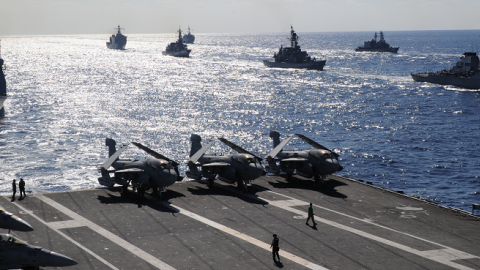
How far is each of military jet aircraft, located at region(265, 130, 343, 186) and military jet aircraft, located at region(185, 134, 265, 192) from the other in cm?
314

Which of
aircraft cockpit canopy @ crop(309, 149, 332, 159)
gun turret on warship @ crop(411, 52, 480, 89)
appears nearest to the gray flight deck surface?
aircraft cockpit canopy @ crop(309, 149, 332, 159)

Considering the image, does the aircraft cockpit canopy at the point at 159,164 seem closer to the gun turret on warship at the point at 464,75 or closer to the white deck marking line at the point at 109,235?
the white deck marking line at the point at 109,235

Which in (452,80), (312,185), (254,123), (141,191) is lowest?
(254,123)

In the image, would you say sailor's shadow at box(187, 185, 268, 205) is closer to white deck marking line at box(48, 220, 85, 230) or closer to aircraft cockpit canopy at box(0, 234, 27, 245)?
white deck marking line at box(48, 220, 85, 230)

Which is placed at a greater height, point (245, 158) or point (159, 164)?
point (159, 164)

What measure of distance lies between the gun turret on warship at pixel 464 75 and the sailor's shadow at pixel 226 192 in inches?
4560

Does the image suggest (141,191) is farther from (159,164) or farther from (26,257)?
(26,257)

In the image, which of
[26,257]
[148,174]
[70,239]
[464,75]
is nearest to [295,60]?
[464,75]

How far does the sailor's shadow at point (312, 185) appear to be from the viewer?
40344mm

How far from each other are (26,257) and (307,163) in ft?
84.1

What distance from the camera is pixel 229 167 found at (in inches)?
1597

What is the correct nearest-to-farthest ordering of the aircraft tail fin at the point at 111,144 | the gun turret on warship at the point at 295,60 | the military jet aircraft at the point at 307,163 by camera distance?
the military jet aircraft at the point at 307,163, the aircraft tail fin at the point at 111,144, the gun turret on warship at the point at 295,60

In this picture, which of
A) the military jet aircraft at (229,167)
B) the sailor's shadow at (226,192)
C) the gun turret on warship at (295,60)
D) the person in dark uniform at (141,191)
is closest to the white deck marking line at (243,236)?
the person in dark uniform at (141,191)

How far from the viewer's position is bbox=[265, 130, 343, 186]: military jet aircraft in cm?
4156
